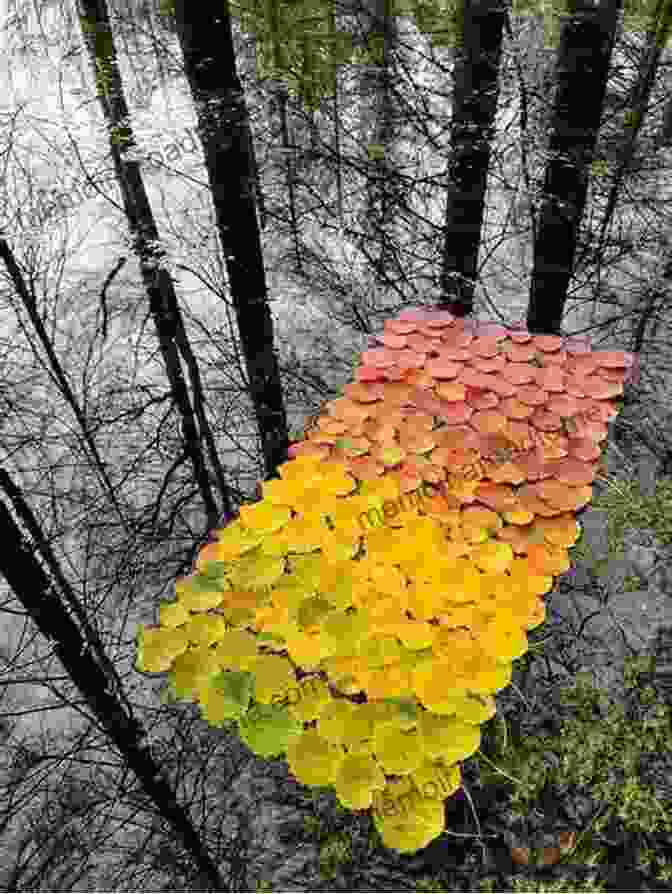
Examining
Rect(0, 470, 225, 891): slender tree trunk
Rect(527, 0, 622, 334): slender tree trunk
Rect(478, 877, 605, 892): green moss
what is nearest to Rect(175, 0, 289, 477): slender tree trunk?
Rect(0, 470, 225, 891): slender tree trunk

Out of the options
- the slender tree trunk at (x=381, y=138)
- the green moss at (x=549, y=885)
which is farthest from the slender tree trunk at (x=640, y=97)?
the green moss at (x=549, y=885)

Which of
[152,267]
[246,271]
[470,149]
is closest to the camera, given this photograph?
[246,271]

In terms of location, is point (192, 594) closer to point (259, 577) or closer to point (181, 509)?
point (259, 577)

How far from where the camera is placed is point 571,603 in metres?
2.82

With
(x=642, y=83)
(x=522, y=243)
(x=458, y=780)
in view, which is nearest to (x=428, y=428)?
(x=458, y=780)

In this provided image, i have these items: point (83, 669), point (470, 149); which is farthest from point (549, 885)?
point (470, 149)

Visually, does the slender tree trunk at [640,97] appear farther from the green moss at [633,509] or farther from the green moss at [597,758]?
the green moss at [597,758]

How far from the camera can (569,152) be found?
4957 millimetres

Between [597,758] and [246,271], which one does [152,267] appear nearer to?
[246,271]

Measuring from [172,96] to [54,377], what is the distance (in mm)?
4452

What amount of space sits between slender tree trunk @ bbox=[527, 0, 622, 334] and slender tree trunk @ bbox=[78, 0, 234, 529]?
219cm

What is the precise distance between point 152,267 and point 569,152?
343cm

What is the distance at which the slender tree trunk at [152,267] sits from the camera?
3543mm

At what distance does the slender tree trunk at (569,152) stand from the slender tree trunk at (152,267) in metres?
2.19
